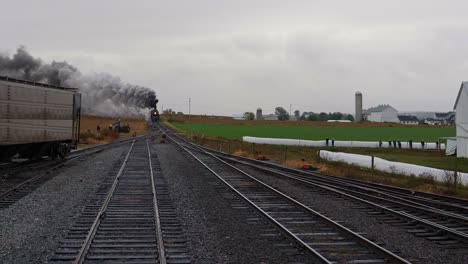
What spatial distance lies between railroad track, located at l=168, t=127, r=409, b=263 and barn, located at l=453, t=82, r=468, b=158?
23610mm

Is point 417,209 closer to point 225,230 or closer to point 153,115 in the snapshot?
point 225,230

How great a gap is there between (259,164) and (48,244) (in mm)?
18006

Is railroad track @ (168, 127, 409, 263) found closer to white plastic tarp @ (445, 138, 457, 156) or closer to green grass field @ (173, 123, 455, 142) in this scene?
white plastic tarp @ (445, 138, 457, 156)

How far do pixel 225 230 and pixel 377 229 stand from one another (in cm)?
316

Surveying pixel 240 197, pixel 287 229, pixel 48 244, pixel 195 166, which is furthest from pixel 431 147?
pixel 48 244

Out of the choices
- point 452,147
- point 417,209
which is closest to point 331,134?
point 452,147

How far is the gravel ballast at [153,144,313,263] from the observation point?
7.37 meters

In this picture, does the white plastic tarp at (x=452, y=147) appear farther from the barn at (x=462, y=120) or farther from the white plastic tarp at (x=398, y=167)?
the white plastic tarp at (x=398, y=167)

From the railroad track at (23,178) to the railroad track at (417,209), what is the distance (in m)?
9.37

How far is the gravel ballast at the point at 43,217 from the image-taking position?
751 cm

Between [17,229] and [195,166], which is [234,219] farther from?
[195,166]

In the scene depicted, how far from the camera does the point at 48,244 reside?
7.89 m

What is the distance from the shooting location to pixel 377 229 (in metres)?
9.49

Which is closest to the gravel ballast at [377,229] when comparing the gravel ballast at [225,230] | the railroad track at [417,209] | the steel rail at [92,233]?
the railroad track at [417,209]
